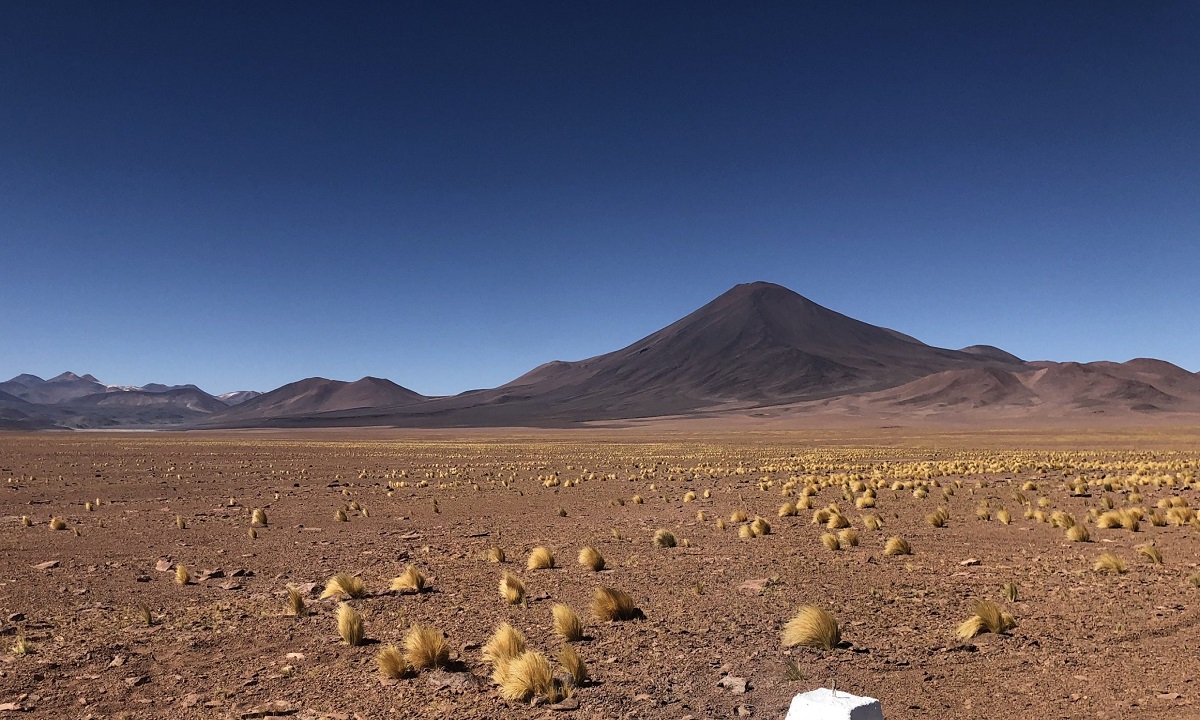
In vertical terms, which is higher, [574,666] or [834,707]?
[834,707]

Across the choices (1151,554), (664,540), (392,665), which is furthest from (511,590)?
(1151,554)

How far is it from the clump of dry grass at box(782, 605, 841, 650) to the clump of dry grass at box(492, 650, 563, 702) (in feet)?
8.65

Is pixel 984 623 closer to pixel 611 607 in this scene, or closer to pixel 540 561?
pixel 611 607

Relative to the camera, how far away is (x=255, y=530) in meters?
17.6

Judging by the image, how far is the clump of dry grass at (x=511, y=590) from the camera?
1023cm

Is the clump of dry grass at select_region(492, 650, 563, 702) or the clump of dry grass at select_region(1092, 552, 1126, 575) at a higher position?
the clump of dry grass at select_region(1092, 552, 1126, 575)

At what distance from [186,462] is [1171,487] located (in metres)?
46.6

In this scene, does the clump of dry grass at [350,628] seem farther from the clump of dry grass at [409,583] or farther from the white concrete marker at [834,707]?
the white concrete marker at [834,707]

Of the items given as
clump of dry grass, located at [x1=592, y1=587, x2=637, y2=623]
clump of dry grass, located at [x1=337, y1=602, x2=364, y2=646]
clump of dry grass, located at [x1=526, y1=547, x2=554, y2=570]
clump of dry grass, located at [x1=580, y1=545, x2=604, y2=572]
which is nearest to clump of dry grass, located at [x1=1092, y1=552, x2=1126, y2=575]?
clump of dry grass, located at [x1=592, y1=587, x2=637, y2=623]

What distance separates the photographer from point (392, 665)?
7.27 meters

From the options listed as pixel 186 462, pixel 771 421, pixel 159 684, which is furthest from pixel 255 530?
pixel 771 421

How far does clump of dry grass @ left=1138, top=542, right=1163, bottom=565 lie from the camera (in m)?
12.0

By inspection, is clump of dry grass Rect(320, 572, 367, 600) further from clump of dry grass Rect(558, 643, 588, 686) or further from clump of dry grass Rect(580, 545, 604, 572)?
clump of dry grass Rect(558, 643, 588, 686)

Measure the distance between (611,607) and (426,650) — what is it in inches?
98.5
